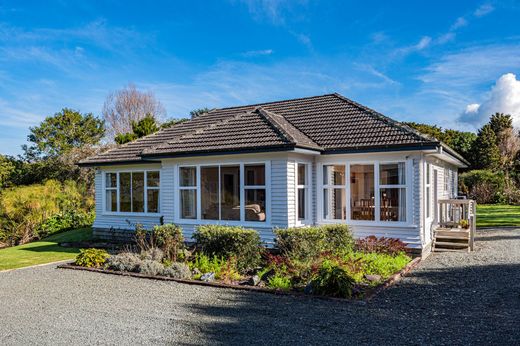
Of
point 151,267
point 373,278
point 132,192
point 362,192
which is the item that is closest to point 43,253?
point 132,192

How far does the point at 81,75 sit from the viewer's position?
20.6 m

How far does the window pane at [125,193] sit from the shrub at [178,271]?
7313mm

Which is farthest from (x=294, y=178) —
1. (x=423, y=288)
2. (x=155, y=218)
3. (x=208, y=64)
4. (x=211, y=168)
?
(x=208, y=64)

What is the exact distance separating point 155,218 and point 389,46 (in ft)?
36.1

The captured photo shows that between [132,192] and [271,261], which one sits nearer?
[271,261]

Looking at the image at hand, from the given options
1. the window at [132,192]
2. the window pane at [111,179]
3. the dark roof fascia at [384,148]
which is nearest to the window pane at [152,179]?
the window at [132,192]

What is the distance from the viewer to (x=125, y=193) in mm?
16609

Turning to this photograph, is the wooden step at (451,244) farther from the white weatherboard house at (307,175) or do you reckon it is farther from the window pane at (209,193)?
the window pane at (209,193)

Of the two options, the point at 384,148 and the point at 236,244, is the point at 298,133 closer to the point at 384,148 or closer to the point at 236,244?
the point at 384,148

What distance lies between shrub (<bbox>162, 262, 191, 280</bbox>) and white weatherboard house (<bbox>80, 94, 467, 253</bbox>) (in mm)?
3098

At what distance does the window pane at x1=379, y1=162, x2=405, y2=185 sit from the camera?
12.0 meters

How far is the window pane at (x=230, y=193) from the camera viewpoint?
12.8 metres

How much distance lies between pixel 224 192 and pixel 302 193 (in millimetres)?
2377

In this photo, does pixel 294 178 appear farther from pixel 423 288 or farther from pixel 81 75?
pixel 81 75
